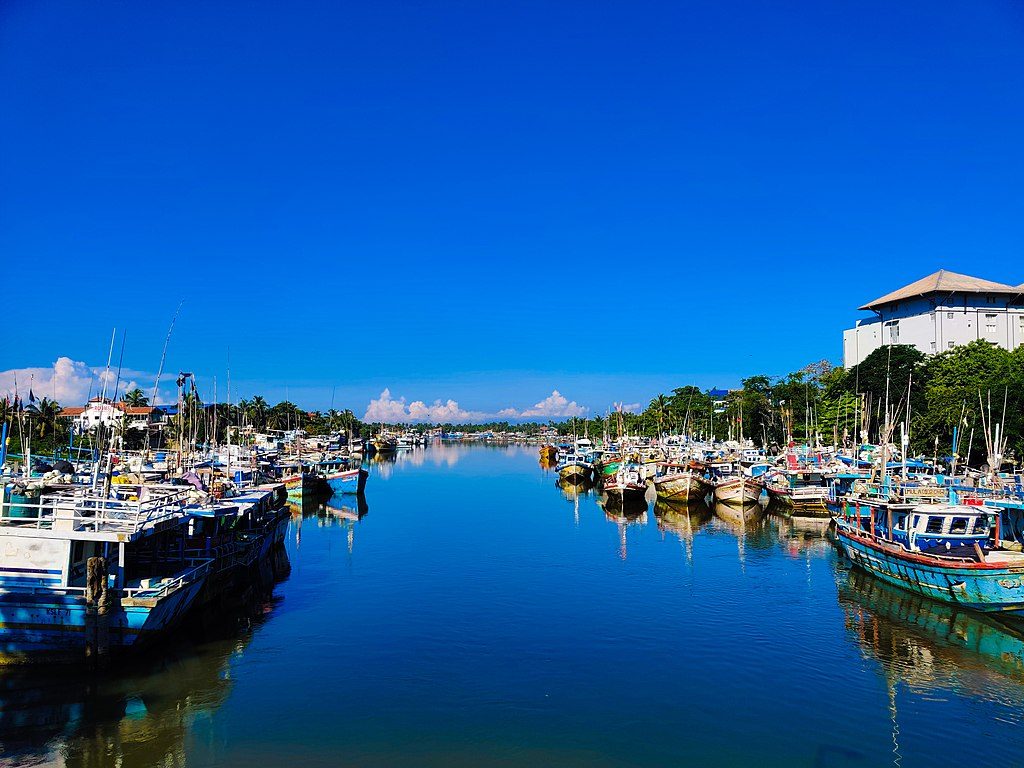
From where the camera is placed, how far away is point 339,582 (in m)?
29.8

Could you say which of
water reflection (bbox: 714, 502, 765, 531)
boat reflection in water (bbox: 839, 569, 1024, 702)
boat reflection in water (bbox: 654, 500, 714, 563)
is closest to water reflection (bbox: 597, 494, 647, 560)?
boat reflection in water (bbox: 654, 500, 714, 563)

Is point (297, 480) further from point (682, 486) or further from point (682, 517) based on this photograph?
point (682, 486)

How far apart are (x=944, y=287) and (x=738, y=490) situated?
52417 millimetres

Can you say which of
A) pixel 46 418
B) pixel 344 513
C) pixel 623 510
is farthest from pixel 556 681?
pixel 46 418

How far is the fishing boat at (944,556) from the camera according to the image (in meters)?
22.1

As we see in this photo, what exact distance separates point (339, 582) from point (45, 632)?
43.2ft

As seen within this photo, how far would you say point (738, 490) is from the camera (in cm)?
5528

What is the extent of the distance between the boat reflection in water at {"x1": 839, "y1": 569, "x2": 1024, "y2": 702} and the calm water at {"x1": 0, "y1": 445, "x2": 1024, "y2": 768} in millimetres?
82

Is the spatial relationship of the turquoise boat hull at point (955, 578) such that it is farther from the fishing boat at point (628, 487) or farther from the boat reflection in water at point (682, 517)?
the fishing boat at point (628, 487)

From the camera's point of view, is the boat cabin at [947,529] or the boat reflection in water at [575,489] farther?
the boat reflection in water at [575,489]

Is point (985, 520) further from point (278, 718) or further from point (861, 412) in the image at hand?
point (861, 412)

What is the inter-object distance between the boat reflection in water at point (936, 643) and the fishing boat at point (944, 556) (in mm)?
534

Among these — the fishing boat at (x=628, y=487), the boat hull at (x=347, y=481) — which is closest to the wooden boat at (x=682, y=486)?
the fishing boat at (x=628, y=487)

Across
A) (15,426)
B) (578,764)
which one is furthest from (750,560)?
(15,426)
